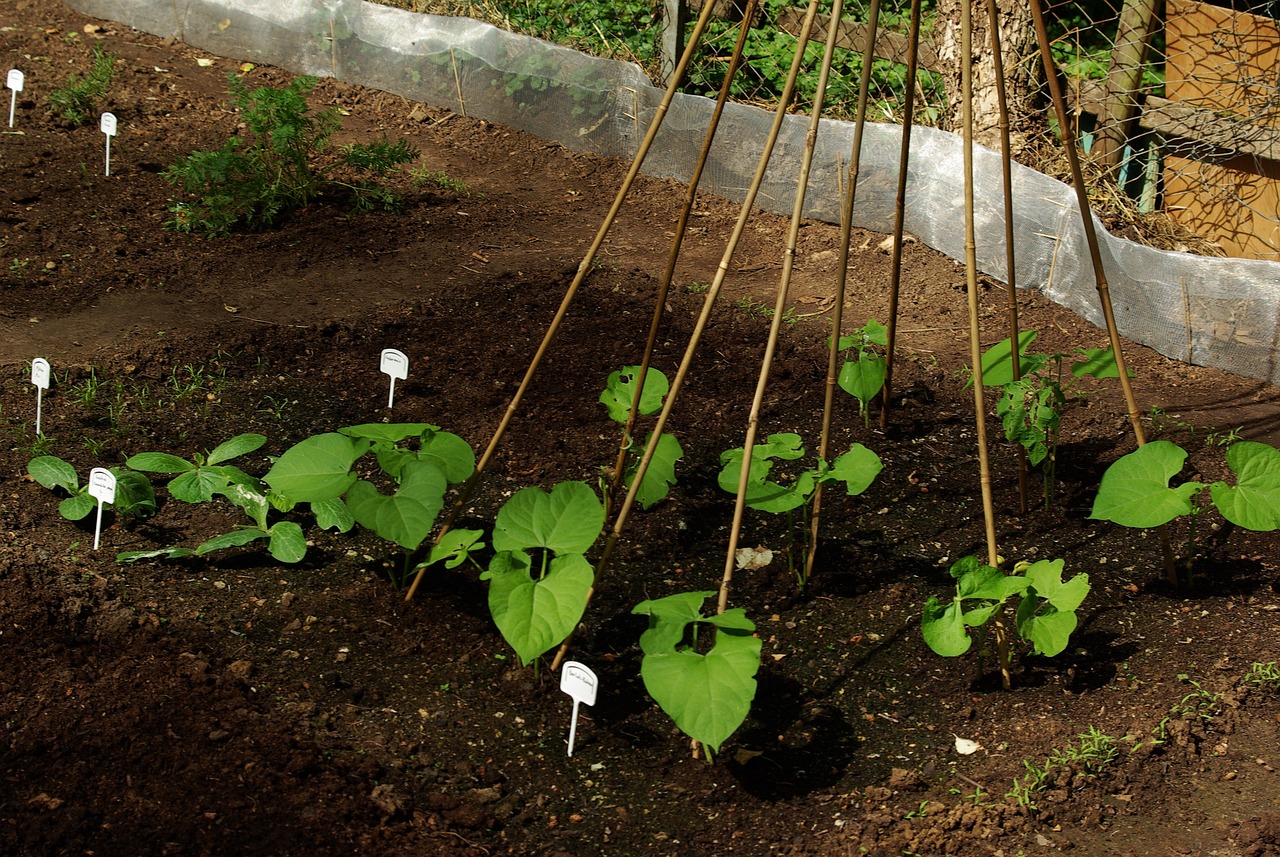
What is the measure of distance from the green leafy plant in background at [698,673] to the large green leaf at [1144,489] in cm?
93

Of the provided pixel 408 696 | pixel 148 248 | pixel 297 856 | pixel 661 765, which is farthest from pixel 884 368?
pixel 148 248

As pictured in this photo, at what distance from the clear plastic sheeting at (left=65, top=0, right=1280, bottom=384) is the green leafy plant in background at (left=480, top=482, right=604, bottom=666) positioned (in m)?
2.18

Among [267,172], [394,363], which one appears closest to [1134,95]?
[394,363]

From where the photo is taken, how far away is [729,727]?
186 cm

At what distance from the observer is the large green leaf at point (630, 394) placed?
2803 mm

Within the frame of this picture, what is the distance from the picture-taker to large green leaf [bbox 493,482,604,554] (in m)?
2.23

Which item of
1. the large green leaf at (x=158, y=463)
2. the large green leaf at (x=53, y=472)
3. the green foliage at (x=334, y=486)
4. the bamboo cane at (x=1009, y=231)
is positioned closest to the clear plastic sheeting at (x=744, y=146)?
the bamboo cane at (x=1009, y=231)

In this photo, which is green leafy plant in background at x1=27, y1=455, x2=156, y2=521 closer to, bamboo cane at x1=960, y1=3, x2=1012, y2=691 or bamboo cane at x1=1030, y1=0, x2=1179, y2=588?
bamboo cane at x1=960, y1=3, x2=1012, y2=691

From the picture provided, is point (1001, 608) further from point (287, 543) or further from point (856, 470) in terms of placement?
point (287, 543)

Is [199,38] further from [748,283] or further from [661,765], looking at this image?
[661,765]

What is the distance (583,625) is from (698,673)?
67cm

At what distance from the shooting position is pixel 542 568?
7.31 ft

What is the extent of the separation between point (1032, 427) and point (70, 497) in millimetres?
2480

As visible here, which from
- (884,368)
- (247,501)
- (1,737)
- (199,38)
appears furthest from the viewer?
(199,38)
